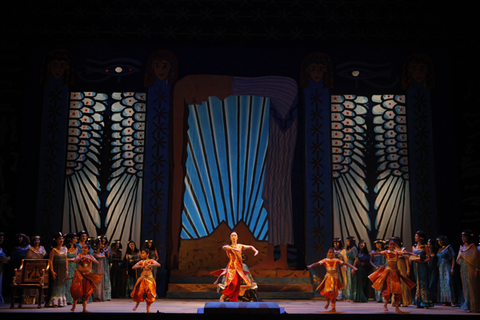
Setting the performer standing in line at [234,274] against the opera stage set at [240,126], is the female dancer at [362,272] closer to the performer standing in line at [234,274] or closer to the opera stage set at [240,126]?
the opera stage set at [240,126]

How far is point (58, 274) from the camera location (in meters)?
8.04

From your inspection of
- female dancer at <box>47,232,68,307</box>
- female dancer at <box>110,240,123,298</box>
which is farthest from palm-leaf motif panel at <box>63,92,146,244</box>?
female dancer at <box>47,232,68,307</box>

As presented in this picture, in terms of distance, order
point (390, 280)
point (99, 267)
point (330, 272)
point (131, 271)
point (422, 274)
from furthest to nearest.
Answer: point (131, 271) < point (99, 267) < point (422, 274) < point (330, 272) < point (390, 280)

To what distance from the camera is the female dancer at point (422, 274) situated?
8.23 meters

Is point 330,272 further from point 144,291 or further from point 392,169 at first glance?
point 392,169

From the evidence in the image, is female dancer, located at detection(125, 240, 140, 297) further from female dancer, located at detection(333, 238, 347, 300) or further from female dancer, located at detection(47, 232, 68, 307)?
female dancer, located at detection(333, 238, 347, 300)

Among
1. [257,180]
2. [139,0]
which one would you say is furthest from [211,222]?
[139,0]

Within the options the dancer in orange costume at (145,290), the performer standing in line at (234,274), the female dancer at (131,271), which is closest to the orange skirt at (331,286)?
the performer standing in line at (234,274)

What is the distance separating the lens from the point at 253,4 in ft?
36.6

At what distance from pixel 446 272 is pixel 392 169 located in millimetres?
2859

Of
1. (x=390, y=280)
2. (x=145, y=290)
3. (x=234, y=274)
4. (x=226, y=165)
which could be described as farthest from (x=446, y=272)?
(x=145, y=290)

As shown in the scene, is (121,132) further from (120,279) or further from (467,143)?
(467,143)

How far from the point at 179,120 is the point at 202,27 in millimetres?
2203

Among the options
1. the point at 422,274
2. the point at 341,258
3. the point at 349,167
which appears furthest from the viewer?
the point at 349,167
